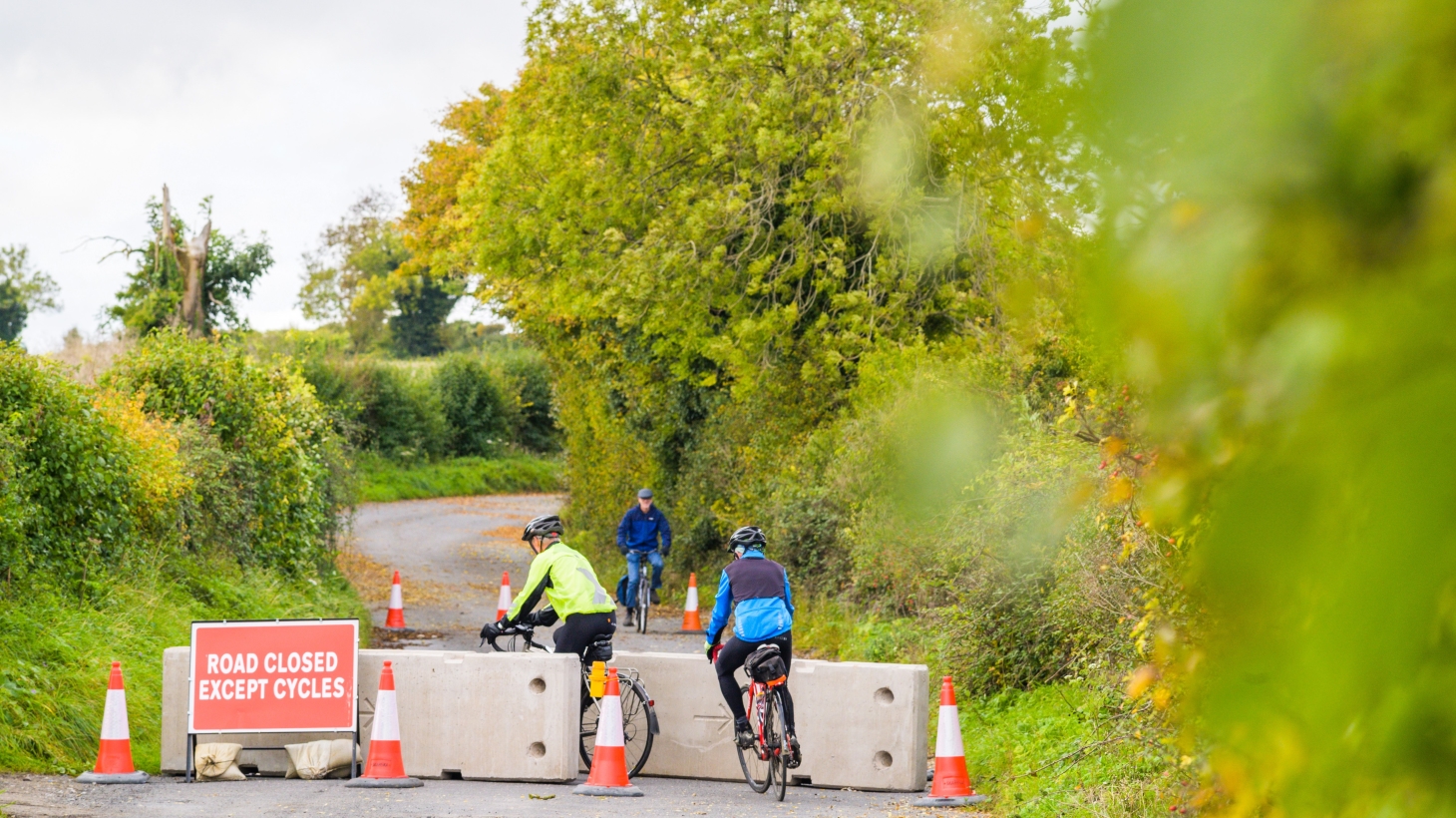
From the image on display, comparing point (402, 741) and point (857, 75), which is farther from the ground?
point (857, 75)

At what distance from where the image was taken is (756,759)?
10.1 metres

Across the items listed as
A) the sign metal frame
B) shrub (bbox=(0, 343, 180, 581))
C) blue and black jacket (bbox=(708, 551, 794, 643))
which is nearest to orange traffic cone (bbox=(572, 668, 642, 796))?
blue and black jacket (bbox=(708, 551, 794, 643))

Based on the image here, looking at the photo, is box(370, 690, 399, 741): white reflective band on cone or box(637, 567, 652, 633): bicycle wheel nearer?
box(370, 690, 399, 741): white reflective band on cone

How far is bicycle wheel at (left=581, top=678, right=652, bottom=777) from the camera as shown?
10.3m

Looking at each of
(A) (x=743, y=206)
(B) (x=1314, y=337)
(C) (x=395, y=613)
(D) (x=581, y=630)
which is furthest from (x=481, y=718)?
(A) (x=743, y=206)

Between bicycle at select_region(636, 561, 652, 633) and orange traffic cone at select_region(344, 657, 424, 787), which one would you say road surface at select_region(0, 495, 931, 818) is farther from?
bicycle at select_region(636, 561, 652, 633)

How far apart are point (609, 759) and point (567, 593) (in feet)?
4.41

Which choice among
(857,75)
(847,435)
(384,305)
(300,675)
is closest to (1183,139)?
(300,675)

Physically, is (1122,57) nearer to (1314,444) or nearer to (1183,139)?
(1183,139)

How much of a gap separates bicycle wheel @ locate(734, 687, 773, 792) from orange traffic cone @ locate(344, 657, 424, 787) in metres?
2.33

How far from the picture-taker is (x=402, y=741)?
1019 centimetres

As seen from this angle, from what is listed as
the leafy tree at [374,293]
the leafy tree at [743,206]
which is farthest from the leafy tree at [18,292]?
the leafy tree at [743,206]

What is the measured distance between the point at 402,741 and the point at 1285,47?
10260mm

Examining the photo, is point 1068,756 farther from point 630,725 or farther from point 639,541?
point 639,541
